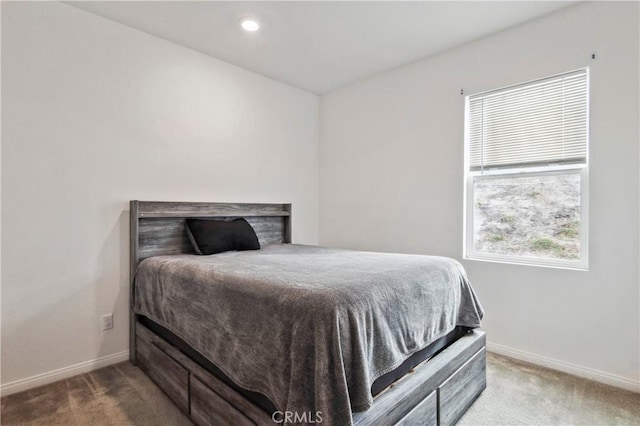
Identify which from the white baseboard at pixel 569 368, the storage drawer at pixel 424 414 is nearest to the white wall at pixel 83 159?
the storage drawer at pixel 424 414

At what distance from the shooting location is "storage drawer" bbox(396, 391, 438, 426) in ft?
4.53

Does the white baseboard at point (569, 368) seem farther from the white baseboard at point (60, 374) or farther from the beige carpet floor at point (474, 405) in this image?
the white baseboard at point (60, 374)

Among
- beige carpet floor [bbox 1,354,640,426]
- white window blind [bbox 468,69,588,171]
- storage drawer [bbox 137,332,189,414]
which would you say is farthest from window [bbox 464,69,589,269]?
storage drawer [bbox 137,332,189,414]

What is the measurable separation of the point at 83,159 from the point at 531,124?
3.36 m

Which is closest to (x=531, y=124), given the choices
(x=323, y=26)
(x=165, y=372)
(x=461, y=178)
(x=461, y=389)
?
(x=461, y=178)

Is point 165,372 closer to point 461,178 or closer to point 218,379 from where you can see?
point 218,379

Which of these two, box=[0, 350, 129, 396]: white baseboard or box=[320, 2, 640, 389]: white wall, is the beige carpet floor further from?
box=[320, 2, 640, 389]: white wall

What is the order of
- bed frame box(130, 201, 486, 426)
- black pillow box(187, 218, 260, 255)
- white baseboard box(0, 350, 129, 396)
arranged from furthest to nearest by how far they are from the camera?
black pillow box(187, 218, 260, 255)
white baseboard box(0, 350, 129, 396)
bed frame box(130, 201, 486, 426)

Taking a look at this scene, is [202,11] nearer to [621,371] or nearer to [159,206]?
[159,206]

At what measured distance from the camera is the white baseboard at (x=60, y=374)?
2045 mm

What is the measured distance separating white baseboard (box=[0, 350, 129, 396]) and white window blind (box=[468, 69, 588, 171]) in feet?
10.7

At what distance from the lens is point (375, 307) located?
4.35 feet

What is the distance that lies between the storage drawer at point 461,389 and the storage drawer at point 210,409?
0.95 metres

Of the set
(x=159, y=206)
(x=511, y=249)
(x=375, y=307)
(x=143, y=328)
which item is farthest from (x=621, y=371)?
(x=159, y=206)
